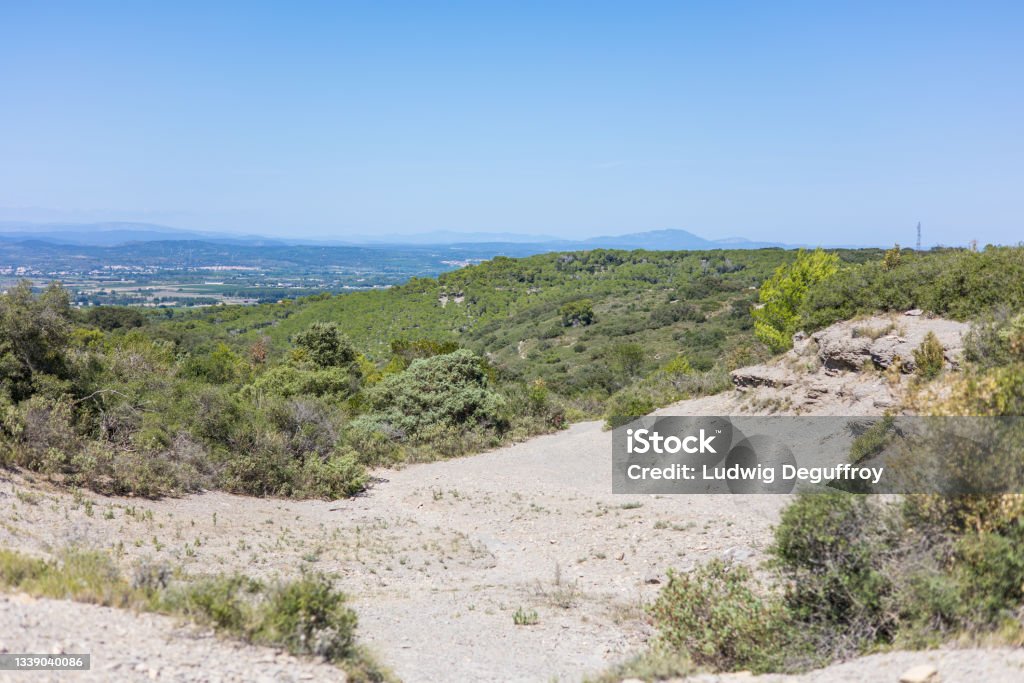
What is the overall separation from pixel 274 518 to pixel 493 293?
2060 inches

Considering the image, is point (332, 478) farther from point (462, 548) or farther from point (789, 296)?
point (789, 296)

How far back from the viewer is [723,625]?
5832mm

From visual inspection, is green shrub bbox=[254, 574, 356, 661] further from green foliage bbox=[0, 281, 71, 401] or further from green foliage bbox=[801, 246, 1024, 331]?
green foliage bbox=[801, 246, 1024, 331]

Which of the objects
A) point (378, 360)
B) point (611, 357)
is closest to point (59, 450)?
point (611, 357)

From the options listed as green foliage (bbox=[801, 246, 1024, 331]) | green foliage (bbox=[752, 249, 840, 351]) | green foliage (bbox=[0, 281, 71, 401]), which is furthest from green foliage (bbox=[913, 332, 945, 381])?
green foliage (bbox=[0, 281, 71, 401])

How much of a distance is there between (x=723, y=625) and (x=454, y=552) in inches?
211

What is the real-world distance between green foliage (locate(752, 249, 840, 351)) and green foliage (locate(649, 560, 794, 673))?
16.1 m

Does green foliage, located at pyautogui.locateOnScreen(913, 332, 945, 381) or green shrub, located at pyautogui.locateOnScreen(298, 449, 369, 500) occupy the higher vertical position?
green foliage, located at pyautogui.locateOnScreen(913, 332, 945, 381)

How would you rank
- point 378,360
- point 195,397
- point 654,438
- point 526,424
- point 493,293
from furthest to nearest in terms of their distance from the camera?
point 493,293, point 378,360, point 526,424, point 654,438, point 195,397

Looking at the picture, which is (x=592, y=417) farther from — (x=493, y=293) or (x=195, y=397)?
(x=493, y=293)

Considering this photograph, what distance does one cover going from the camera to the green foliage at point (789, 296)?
21.0 meters

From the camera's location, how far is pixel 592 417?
2247 cm

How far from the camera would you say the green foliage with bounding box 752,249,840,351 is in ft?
68.9

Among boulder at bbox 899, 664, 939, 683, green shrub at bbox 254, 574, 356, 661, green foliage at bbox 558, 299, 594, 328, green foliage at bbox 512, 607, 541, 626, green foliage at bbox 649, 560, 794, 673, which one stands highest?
green foliage at bbox 558, 299, 594, 328
